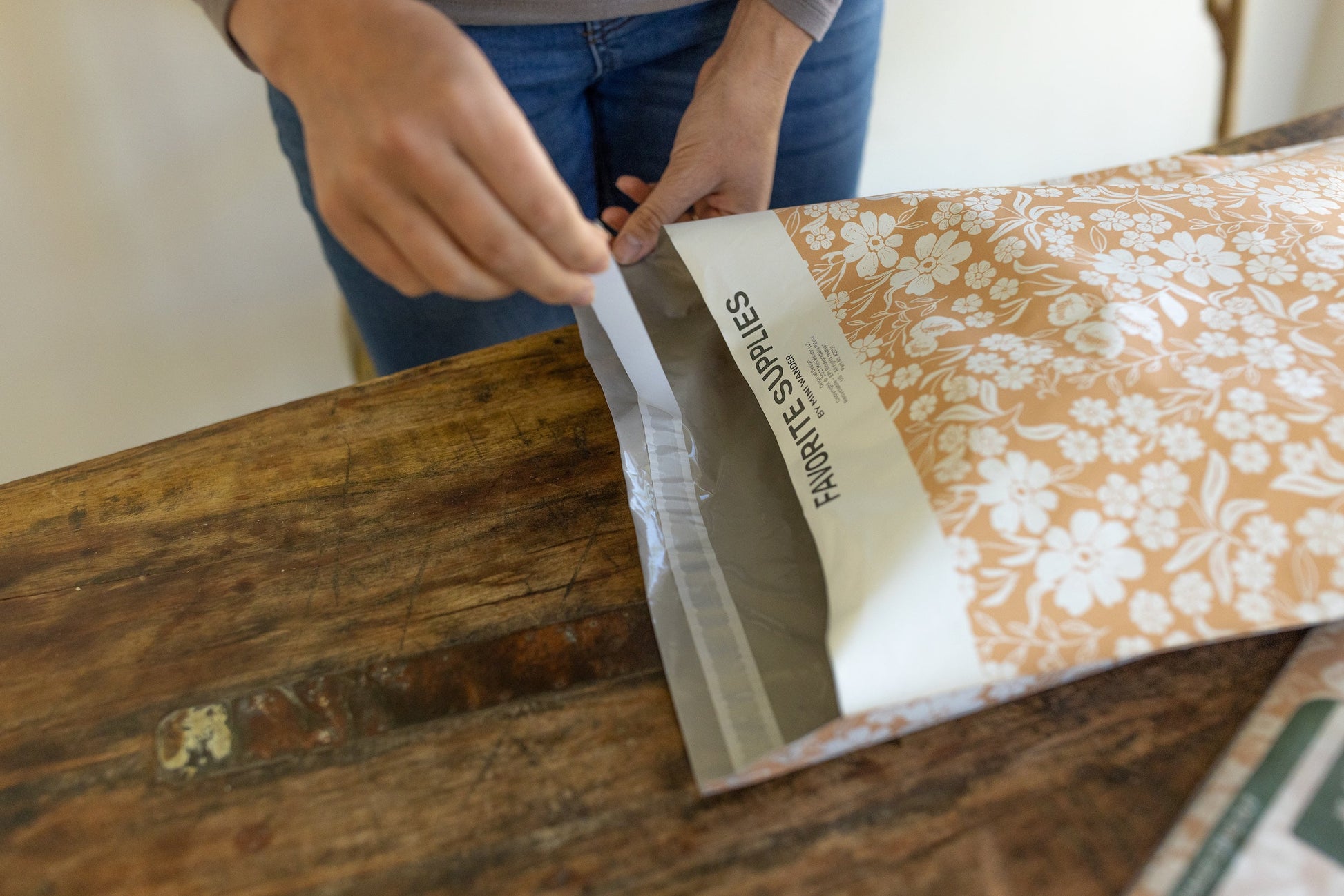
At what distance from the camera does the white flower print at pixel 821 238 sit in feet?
1.48

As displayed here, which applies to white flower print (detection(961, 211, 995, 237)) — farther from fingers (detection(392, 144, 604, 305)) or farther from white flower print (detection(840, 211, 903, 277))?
fingers (detection(392, 144, 604, 305))

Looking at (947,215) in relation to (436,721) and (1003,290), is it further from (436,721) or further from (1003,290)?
(436,721)

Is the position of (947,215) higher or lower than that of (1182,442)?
higher

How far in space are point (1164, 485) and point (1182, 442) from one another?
0.02m

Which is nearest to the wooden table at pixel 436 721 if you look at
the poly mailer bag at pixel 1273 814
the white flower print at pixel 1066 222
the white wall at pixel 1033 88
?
the poly mailer bag at pixel 1273 814

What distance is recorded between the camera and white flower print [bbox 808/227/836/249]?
45 cm

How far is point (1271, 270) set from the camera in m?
0.38

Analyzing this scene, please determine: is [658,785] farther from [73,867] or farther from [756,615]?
[73,867]

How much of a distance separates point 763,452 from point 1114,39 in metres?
1.21

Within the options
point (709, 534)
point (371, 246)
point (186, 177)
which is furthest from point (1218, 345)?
point (186, 177)

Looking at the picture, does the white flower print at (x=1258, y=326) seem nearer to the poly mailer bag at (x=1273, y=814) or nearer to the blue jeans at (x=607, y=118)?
the poly mailer bag at (x=1273, y=814)

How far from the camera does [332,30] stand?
324mm

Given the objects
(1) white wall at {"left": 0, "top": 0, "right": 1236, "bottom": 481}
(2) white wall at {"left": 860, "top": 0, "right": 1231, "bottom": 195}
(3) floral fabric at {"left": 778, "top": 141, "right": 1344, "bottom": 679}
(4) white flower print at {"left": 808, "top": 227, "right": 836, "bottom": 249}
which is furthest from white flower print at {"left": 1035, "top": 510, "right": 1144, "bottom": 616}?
(2) white wall at {"left": 860, "top": 0, "right": 1231, "bottom": 195}

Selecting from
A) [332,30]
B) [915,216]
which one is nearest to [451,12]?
[332,30]
